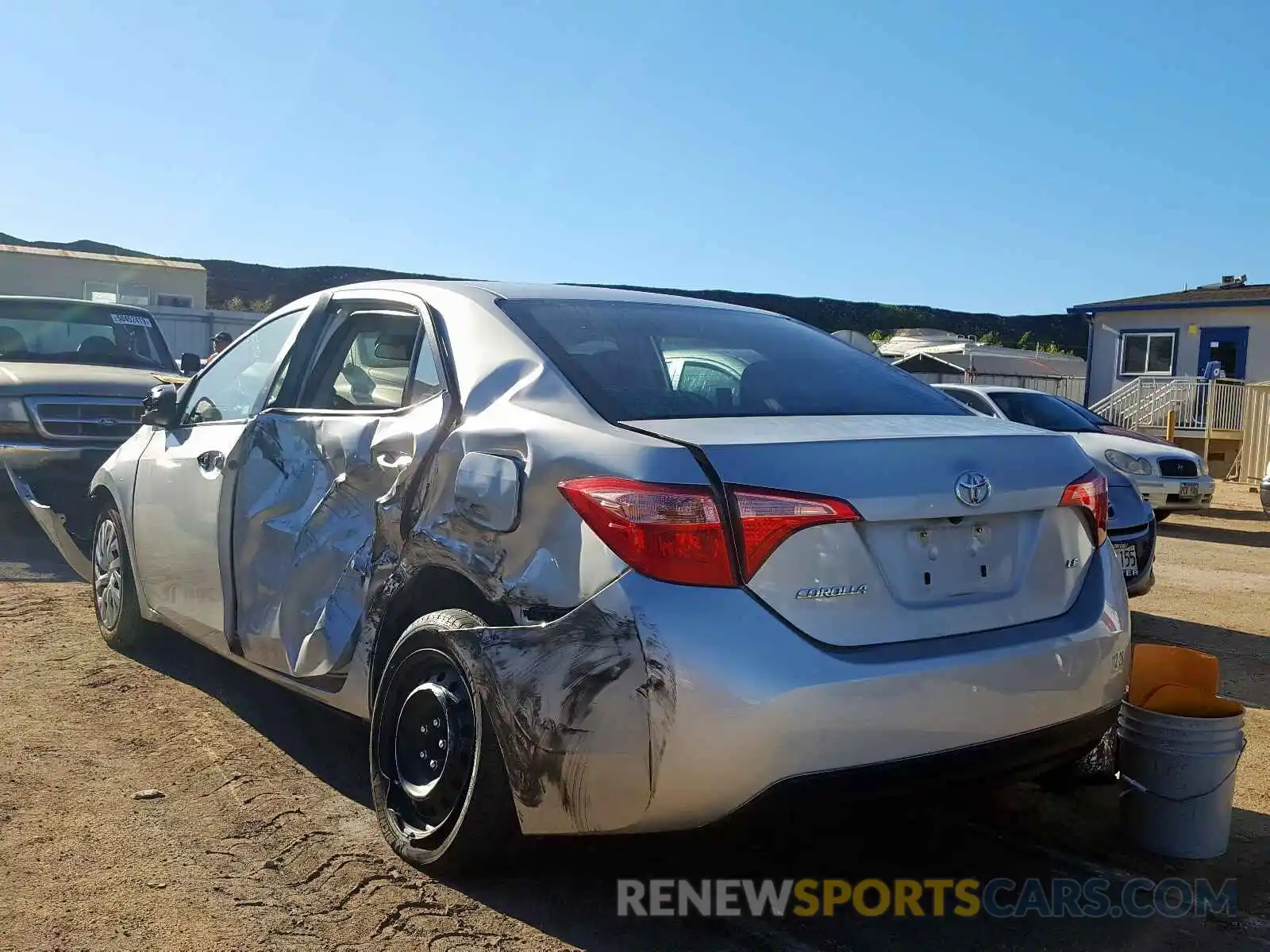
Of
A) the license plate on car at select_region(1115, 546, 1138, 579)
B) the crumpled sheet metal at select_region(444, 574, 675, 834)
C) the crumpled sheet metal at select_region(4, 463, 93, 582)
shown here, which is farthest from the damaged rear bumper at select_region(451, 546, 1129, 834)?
the license plate on car at select_region(1115, 546, 1138, 579)

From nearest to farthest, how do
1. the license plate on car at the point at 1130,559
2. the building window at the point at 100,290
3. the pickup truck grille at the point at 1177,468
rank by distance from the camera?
the license plate on car at the point at 1130,559 → the pickup truck grille at the point at 1177,468 → the building window at the point at 100,290

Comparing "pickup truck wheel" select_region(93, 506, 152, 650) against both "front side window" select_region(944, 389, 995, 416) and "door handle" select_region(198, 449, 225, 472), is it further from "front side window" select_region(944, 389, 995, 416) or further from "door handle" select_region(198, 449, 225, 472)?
"front side window" select_region(944, 389, 995, 416)

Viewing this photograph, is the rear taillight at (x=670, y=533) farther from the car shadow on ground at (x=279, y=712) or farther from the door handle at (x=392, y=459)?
the car shadow on ground at (x=279, y=712)

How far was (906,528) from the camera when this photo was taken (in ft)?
9.53

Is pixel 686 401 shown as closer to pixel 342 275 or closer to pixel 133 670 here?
pixel 133 670

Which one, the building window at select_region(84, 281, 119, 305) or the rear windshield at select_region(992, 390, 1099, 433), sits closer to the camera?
the rear windshield at select_region(992, 390, 1099, 433)

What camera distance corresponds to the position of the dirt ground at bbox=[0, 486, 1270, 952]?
301 cm

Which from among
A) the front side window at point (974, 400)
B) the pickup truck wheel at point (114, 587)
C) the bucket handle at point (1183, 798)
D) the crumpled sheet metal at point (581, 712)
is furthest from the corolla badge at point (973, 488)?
the front side window at point (974, 400)

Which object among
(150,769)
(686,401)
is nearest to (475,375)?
(686,401)

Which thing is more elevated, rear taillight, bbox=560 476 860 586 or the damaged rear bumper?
rear taillight, bbox=560 476 860 586

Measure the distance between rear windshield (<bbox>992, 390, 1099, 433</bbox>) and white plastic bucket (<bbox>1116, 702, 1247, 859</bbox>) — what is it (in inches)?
323

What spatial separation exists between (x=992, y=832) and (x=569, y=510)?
1.80m

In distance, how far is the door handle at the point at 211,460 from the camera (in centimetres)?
448

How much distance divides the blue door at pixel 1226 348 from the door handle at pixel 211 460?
25.8 metres
